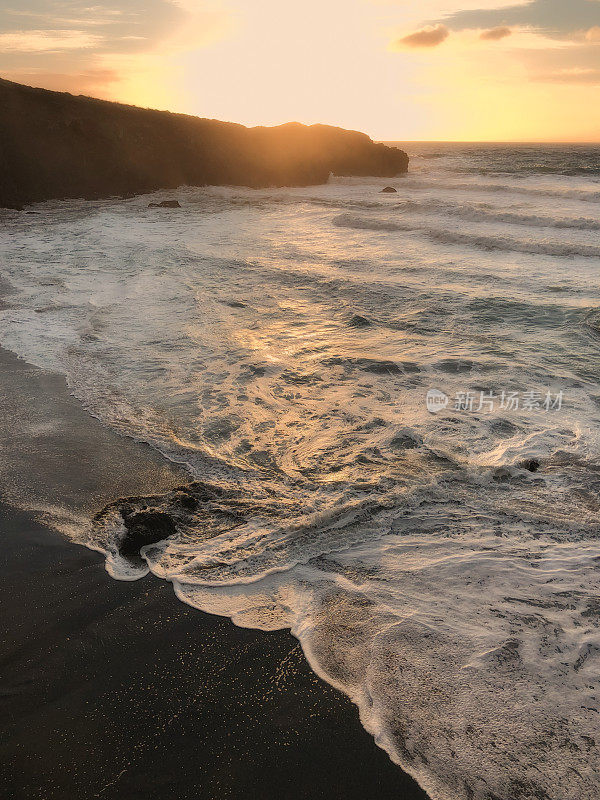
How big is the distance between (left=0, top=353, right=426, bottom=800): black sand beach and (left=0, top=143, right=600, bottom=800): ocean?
0.53ft

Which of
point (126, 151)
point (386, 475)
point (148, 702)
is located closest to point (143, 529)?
point (148, 702)

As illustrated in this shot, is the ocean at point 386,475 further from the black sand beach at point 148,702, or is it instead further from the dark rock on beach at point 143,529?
the black sand beach at point 148,702

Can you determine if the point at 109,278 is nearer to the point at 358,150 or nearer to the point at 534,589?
the point at 534,589

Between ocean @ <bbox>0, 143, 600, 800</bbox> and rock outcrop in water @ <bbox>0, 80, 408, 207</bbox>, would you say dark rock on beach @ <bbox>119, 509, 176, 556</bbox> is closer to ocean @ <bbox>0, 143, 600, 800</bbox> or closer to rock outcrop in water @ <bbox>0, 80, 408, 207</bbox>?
ocean @ <bbox>0, 143, 600, 800</bbox>

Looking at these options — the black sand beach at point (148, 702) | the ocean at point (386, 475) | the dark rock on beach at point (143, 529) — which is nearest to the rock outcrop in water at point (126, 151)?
the ocean at point (386, 475)

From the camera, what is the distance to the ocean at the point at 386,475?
270cm

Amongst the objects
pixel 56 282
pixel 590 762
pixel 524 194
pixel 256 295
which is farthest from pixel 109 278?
pixel 524 194

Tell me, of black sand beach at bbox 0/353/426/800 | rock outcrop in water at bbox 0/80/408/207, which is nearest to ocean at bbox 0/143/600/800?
black sand beach at bbox 0/353/426/800

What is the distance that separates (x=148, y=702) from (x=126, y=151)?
3409 centimetres

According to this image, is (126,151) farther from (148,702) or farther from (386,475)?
(148,702)

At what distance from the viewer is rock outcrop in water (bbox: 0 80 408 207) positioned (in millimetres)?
27531

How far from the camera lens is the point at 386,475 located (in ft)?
15.1

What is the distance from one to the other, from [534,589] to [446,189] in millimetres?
32149

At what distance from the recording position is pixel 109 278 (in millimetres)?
11445
